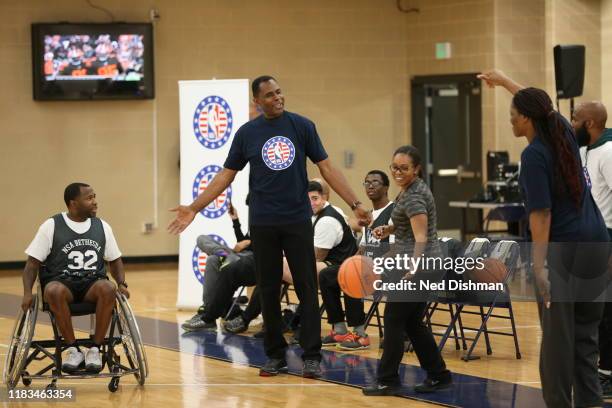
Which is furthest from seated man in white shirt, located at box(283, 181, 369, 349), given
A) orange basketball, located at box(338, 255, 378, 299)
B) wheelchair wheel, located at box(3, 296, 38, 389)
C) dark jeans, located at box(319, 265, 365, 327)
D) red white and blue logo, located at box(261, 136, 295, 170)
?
wheelchair wheel, located at box(3, 296, 38, 389)

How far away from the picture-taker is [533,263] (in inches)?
176

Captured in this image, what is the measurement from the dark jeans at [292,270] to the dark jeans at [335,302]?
1114 millimetres

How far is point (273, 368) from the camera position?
669 cm

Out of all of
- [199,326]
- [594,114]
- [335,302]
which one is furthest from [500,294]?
[199,326]

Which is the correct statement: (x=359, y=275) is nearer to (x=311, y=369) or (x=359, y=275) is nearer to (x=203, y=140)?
(x=311, y=369)

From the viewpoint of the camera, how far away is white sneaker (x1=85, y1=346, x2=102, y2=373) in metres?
6.25

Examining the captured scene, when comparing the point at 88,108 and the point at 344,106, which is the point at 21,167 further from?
the point at 344,106

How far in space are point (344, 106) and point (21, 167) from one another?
401 cm

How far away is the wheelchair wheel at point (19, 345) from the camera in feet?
19.8

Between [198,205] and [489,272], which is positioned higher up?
[198,205]

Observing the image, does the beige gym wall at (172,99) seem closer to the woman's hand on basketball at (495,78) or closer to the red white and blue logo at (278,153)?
the red white and blue logo at (278,153)

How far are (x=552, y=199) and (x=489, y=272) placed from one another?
7.20 ft

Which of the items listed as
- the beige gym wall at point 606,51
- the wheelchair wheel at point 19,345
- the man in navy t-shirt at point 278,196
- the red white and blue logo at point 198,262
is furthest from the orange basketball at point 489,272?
the beige gym wall at point 606,51

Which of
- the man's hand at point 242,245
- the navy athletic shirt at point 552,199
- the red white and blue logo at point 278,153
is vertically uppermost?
the red white and blue logo at point 278,153
